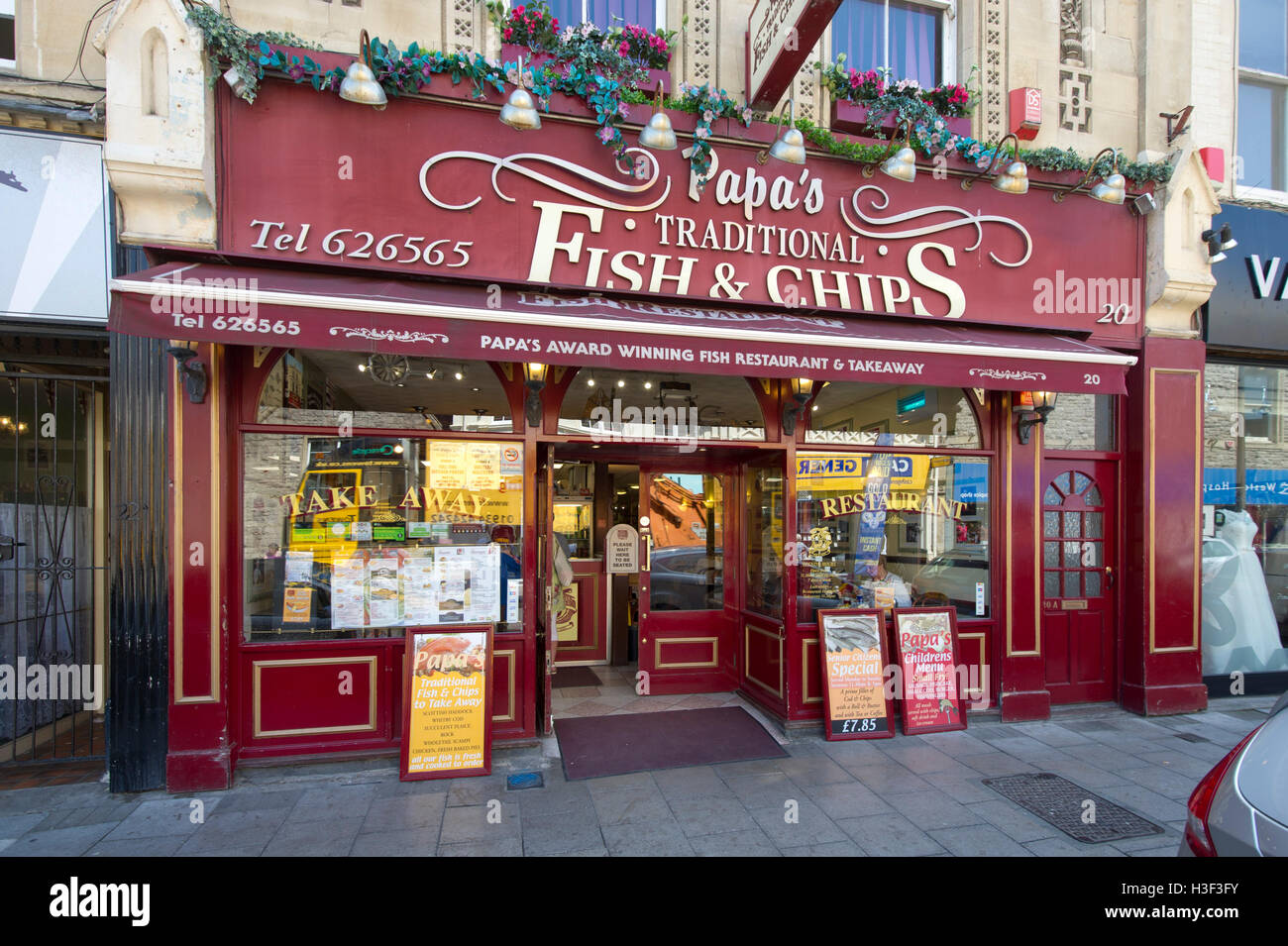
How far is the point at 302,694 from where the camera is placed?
5.07 metres

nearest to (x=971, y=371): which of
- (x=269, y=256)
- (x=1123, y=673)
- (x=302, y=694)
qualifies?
(x=1123, y=673)

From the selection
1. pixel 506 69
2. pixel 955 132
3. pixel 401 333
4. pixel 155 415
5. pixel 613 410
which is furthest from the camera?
Result: pixel 955 132

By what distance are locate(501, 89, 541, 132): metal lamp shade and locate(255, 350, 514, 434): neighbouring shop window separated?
185cm

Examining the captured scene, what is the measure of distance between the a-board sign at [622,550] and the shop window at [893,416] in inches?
107

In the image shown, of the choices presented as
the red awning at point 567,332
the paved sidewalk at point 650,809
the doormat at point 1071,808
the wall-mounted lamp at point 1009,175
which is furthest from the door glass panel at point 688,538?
the wall-mounted lamp at point 1009,175

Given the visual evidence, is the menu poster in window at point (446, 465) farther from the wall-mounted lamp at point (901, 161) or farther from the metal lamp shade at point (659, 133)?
the wall-mounted lamp at point (901, 161)

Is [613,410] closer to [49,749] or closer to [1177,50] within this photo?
[49,749]

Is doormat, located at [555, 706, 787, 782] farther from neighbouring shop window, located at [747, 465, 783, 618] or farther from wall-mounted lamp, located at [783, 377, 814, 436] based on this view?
wall-mounted lamp, located at [783, 377, 814, 436]

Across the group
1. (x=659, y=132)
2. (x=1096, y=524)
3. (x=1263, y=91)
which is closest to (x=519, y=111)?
(x=659, y=132)

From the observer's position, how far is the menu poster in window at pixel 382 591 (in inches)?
210

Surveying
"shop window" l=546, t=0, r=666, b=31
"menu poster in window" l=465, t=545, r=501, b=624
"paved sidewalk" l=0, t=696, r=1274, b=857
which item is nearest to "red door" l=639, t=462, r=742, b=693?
"paved sidewalk" l=0, t=696, r=1274, b=857

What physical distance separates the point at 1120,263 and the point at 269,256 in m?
7.76

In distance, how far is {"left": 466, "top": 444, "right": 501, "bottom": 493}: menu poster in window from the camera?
18.0ft

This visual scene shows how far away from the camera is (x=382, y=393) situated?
540 cm
